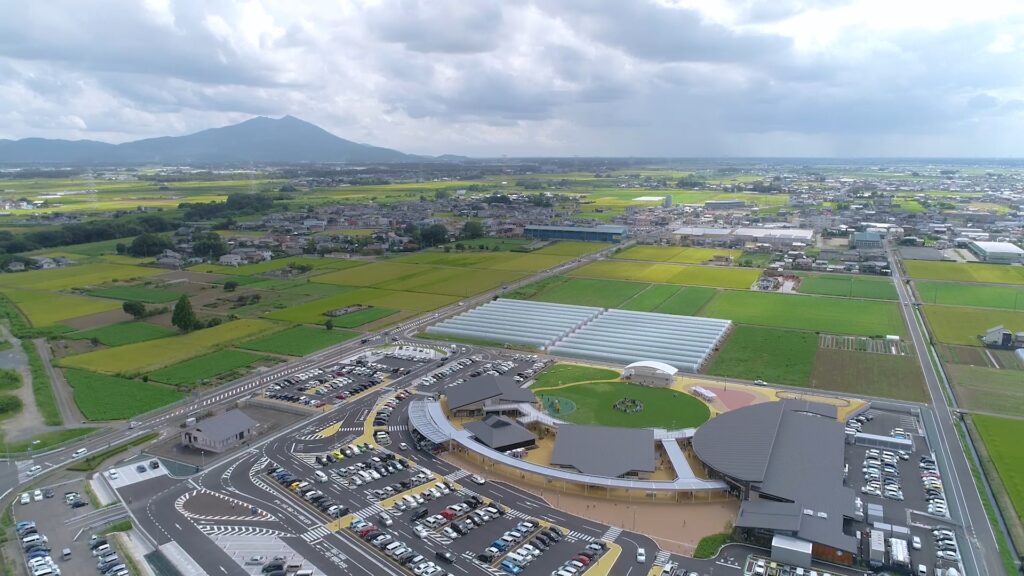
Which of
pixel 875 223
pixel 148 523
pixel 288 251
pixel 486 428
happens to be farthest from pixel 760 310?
pixel 875 223

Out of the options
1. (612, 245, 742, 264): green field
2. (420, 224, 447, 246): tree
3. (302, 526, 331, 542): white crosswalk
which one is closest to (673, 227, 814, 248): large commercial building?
(612, 245, 742, 264): green field

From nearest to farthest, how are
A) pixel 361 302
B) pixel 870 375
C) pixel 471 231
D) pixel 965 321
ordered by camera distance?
pixel 870 375 → pixel 965 321 → pixel 361 302 → pixel 471 231

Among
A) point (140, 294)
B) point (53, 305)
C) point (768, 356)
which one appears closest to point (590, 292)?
point (768, 356)

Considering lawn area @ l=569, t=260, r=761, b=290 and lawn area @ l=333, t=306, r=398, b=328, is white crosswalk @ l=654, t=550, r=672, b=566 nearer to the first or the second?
lawn area @ l=333, t=306, r=398, b=328

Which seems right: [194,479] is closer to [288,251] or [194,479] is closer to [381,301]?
[381,301]

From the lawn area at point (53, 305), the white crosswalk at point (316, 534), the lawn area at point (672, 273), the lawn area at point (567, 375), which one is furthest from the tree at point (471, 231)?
the white crosswalk at point (316, 534)

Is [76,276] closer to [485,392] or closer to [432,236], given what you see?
[432,236]

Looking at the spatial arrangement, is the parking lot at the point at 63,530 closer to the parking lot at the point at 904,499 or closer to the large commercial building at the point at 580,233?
the parking lot at the point at 904,499
